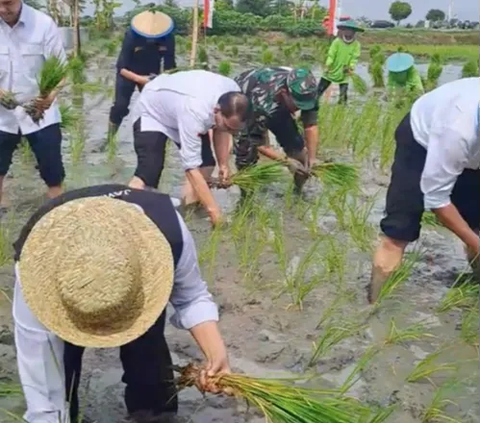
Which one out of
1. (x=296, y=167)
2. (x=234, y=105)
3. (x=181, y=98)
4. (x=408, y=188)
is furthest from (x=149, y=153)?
(x=408, y=188)

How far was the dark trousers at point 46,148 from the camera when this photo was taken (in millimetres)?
4062

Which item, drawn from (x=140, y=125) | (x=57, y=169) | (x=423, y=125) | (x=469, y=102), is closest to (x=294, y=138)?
(x=140, y=125)

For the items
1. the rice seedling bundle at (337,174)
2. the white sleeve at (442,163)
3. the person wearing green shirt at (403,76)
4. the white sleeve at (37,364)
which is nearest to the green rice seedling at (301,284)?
the white sleeve at (442,163)

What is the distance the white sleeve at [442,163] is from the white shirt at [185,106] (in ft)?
4.05

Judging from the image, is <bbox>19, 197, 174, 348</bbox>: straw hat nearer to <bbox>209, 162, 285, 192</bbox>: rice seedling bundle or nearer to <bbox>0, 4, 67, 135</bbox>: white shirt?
<bbox>0, 4, 67, 135</bbox>: white shirt

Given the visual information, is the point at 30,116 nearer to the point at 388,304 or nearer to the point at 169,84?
the point at 169,84

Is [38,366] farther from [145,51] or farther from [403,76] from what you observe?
[403,76]

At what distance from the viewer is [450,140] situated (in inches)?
112

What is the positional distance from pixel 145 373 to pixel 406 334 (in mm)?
1121

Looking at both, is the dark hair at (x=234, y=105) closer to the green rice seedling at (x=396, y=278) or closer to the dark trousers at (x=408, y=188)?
the dark trousers at (x=408, y=188)

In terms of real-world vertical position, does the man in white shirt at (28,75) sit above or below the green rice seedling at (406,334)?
above

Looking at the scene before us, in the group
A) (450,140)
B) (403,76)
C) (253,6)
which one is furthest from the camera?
(253,6)

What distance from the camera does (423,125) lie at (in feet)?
10.5

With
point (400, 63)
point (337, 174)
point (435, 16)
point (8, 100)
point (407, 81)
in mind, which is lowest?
point (435, 16)
